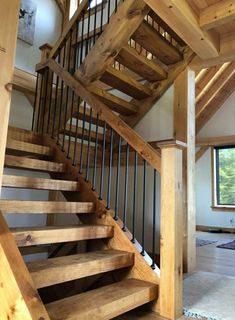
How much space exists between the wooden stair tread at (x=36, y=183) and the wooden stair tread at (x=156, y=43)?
61.2 inches

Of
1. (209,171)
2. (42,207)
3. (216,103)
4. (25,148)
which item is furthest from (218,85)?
(42,207)

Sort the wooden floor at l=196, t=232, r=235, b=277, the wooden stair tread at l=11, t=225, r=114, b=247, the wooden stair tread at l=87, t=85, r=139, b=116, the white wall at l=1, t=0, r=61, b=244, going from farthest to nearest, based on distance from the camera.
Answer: the white wall at l=1, t=0, r=61, b=244 < the wooden stair tread at l=87, t=85, r=139, b=116 < the wooden floor at l=196, t=232, r=235, b=277 < the wooden stair tread at l=11, t=225, r=114, b=247

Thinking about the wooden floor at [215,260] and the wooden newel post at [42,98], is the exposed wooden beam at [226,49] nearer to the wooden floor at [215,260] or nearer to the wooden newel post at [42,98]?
the wooden newel post at [42,98]

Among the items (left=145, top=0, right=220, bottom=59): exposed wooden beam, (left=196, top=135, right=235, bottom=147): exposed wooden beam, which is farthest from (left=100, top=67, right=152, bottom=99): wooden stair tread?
(left=196, top=135, right=235, bottom=147): exposed wooden beam

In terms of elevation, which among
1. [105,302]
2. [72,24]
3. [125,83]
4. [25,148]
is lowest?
[105,302]

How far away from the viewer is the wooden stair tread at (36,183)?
1.99 meters

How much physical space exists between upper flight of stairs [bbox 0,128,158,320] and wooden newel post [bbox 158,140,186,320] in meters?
0.10

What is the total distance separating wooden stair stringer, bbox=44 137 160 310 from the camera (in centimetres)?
184

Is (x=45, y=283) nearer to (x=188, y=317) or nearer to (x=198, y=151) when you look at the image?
(x=188, y=317)

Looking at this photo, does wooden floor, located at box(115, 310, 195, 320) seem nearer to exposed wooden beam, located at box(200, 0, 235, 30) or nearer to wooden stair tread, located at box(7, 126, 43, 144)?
wooden stair tread, located at box(7, 126, 43, 144)

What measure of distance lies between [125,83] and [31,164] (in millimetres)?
1362

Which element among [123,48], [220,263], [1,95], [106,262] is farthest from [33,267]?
[220,263]

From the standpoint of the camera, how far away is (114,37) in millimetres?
2537

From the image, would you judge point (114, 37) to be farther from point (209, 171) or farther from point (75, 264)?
point (209, 171)
